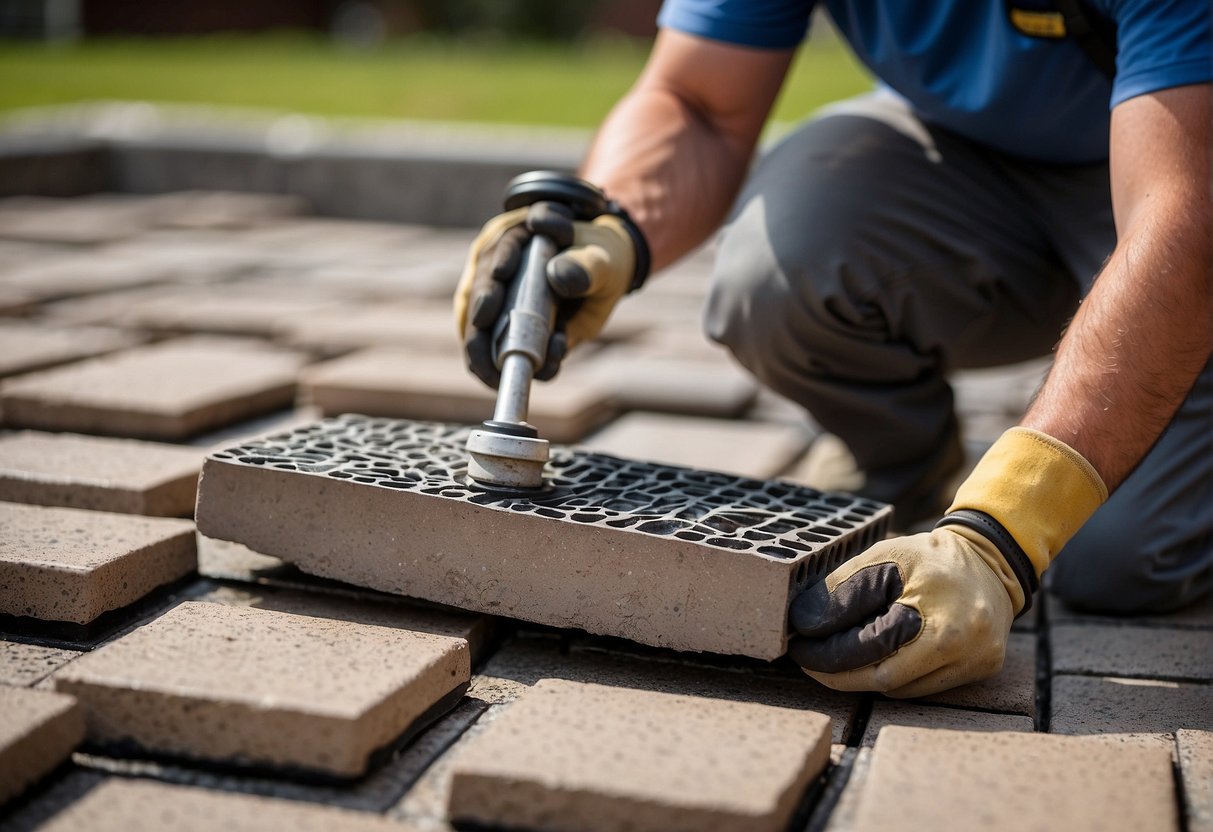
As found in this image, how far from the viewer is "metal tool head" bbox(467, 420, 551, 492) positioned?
5.75 ft

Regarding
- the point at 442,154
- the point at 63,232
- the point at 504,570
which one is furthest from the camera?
the point at 442,154

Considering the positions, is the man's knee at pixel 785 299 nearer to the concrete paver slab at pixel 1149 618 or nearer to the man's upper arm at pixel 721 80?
the man's upper arm at pixel 721 80

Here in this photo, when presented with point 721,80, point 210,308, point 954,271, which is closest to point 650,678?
point 954,271

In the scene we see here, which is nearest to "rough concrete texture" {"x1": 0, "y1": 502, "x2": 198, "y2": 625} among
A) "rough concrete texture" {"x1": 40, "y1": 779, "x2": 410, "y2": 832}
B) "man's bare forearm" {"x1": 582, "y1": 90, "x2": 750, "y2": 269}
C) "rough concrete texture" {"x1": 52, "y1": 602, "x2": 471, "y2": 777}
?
"rough concrete texture" {"x1": 52, "y1": 602, "x2": 471, "y2": 777}

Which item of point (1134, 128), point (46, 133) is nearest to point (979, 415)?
point (1134, 128)

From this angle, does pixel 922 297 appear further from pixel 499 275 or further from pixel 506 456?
pixel 506 456

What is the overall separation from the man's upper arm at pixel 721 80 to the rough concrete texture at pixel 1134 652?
1.12 meters

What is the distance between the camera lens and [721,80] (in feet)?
7.93

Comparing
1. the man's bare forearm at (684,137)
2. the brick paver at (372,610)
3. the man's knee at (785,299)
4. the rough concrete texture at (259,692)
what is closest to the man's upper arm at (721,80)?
the man's bare forearm at (684,137)

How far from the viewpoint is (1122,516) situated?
213 centimetres

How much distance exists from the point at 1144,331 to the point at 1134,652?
54 cm

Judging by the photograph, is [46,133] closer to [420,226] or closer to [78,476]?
[420,226]

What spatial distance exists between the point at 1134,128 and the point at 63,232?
4220 mm

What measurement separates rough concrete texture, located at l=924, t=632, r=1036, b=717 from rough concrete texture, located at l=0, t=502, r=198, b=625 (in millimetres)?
1111
